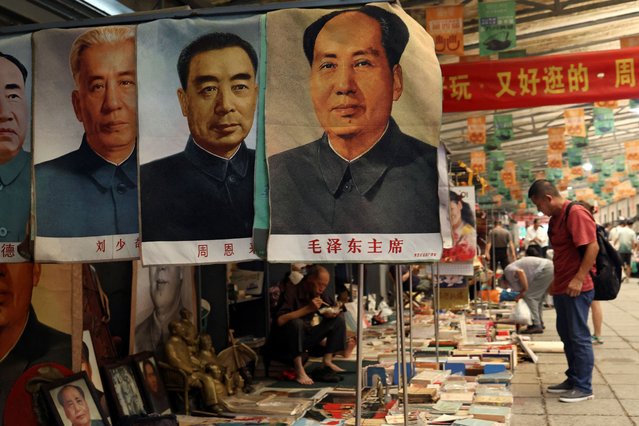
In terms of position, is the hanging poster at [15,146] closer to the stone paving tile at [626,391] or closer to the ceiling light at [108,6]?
the ceiling light at [108,6]

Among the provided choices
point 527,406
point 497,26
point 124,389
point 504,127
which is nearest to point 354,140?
point 124,389

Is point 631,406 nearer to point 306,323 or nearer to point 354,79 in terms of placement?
point 306,323

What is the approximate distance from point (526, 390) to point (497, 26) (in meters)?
4.93

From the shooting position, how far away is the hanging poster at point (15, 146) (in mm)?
2838

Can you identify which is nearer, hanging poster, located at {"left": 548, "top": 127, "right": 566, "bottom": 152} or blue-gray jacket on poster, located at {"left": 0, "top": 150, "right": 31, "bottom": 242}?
blue-gray jacket on poster, located at {"left": 0, "top": 150, "right": 31, "bottom": 242}

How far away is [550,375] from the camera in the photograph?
7.20m

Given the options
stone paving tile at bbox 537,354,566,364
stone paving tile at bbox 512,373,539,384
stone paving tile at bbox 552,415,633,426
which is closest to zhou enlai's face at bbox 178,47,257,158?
stone paving tile at bbox 552,415,633,426

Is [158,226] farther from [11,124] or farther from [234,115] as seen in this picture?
Result: [11,124]

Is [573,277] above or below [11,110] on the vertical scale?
below

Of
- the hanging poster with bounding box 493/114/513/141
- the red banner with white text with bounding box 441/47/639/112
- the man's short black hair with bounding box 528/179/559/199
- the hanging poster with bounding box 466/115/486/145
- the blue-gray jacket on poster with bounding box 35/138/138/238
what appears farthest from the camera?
the hanging poster with bounding box 493/114/513/141

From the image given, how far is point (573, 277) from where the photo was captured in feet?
19.1

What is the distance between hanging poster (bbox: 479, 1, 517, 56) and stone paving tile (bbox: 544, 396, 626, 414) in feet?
16.3

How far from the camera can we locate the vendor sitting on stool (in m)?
6.59

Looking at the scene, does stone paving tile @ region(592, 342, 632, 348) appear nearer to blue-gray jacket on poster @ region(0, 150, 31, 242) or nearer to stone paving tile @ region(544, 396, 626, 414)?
stone paving tile @ region(544, 396, 626, 414)
